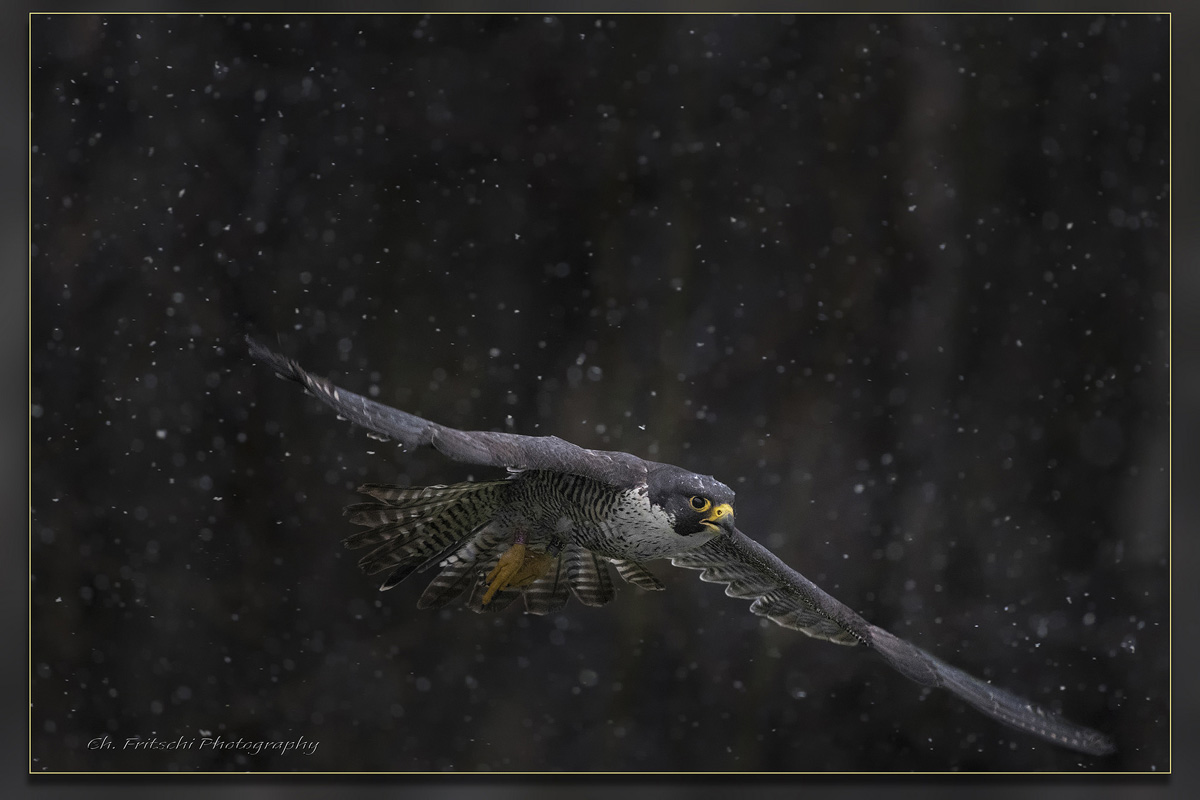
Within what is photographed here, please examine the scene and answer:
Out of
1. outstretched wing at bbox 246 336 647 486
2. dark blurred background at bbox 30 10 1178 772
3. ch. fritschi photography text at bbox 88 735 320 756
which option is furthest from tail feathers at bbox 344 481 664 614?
ch. fritschi photography text at bbox 88 735 320 756

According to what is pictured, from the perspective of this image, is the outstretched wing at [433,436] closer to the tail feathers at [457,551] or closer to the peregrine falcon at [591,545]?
the peregrine falcon at [591,545]

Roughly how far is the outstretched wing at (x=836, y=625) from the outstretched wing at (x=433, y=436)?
0.55 meters

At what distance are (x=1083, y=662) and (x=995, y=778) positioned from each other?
454 mm

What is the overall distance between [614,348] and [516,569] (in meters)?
0.76

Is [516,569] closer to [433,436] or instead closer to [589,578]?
[589,578]

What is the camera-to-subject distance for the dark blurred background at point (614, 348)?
9.31 feet

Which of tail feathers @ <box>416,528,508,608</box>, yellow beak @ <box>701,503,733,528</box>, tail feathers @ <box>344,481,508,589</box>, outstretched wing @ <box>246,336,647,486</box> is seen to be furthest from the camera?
tail feathers @ <box>416,528,508,608</box>

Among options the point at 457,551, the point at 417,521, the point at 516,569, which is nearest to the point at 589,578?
the point at 516,569

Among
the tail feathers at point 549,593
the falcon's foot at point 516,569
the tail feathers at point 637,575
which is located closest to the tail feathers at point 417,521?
the falcon's foot at point 516,569

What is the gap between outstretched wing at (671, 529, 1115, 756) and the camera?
2621 mm

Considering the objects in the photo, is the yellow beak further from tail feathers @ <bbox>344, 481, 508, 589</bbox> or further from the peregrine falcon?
tail feathers @ <bbox>344, 481, 508, 589</bbox>

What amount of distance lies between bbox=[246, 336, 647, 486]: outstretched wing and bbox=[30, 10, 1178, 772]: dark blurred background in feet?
2.55

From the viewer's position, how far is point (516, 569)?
105 inches

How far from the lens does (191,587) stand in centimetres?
287
